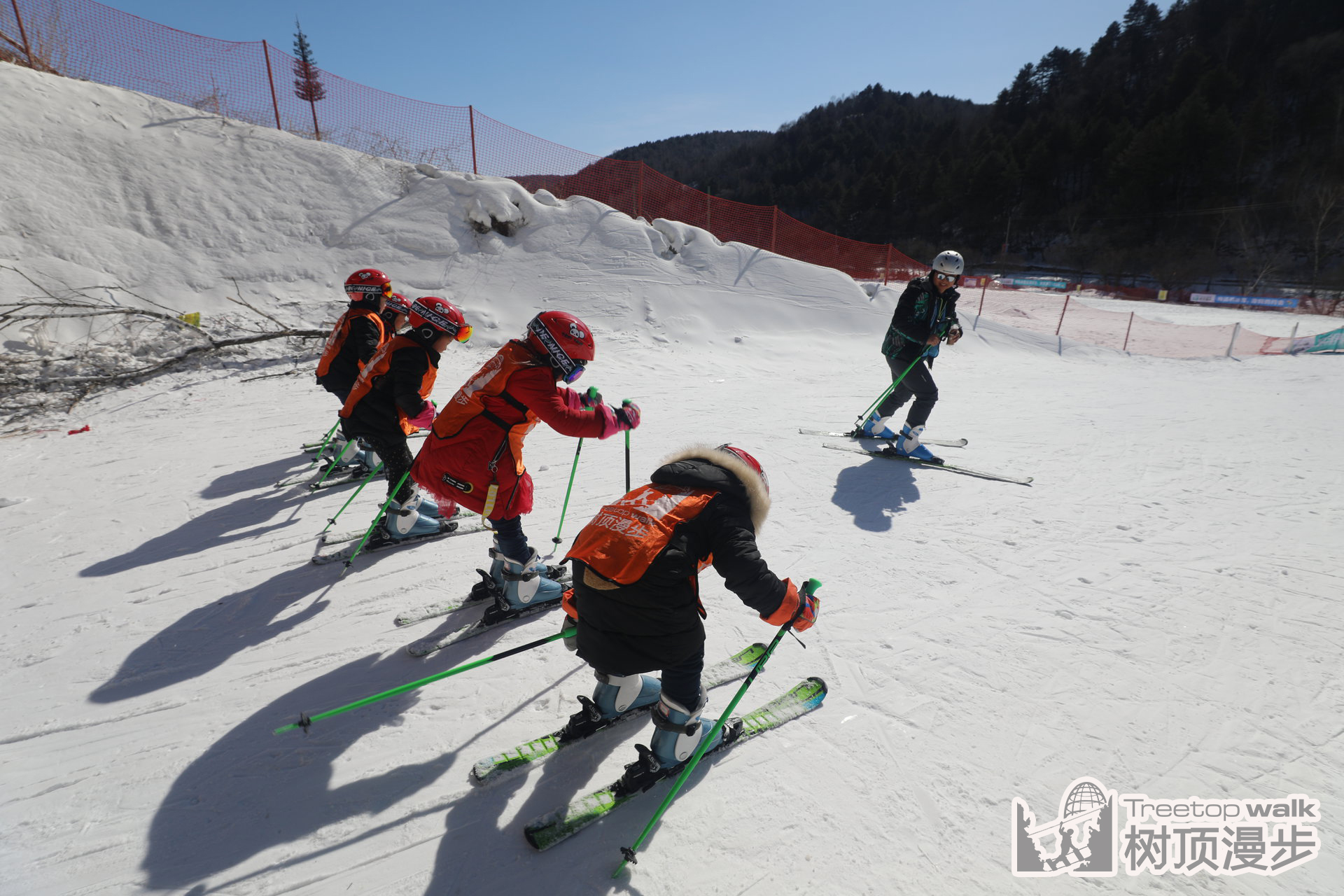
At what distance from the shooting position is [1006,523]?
5.16 meters

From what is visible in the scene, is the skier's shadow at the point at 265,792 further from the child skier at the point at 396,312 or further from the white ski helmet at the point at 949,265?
the white ski helmet at the point at 949,265

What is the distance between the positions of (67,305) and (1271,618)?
45.8 ft

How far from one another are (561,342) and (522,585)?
1.54m

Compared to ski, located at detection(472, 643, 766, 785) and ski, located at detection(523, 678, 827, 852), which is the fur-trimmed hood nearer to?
ski, located at detection(472, 643, 766, 785)

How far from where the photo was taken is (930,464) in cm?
652

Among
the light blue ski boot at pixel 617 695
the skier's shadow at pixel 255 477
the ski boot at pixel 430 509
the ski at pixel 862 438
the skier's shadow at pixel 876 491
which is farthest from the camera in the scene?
the ski at pixel 862 438

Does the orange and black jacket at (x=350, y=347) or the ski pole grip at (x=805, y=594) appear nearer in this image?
the ski pole grip at (x=805, y=594)

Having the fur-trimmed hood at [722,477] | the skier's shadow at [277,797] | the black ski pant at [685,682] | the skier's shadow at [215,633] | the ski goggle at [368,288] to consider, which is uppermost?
the ski goggle at [368,288]

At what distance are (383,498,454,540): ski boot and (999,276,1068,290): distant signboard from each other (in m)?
30.4

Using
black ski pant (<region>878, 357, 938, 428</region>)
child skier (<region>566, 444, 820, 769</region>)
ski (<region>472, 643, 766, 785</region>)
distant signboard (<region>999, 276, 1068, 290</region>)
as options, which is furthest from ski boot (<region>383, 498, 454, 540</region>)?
distant signboard (<region>999, 276, 1068, 290</region>)

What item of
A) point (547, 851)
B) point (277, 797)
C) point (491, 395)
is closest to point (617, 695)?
point (547, 851)

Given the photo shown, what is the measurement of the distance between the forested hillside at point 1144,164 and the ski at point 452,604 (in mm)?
42426

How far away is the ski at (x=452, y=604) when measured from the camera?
3.68 meters

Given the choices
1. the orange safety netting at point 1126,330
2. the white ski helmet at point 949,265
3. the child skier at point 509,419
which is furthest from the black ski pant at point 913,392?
the orange safety netting at point 1126,330
